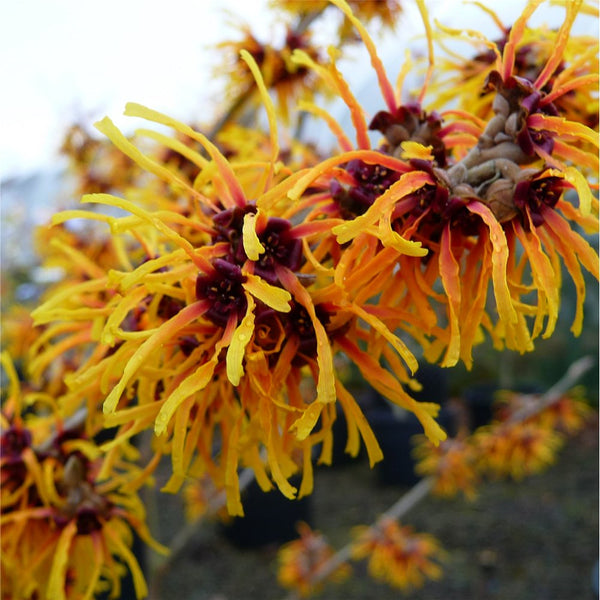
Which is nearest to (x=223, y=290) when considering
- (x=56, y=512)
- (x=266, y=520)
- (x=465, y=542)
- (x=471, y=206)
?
(x=471, y=206)

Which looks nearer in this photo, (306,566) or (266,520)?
(306,566)

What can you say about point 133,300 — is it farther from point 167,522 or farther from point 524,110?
point 167,522

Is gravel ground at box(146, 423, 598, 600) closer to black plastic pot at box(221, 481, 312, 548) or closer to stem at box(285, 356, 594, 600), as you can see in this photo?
black plastic pot at box(221, 481, 312, 548)

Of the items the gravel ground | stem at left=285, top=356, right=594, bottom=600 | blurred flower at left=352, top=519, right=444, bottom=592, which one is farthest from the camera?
the gravel ground

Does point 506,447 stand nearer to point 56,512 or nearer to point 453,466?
point 453,466

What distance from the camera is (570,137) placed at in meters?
0.56

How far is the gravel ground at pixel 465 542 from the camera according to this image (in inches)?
108

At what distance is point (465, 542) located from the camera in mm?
3104

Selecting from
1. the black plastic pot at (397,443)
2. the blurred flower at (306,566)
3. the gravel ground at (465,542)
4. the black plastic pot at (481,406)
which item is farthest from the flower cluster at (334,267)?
the black plastic pot at (481,406)

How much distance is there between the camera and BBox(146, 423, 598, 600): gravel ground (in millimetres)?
2742

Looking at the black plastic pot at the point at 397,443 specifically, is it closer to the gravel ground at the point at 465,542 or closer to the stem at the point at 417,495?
the gravel ground at the point at 465,542

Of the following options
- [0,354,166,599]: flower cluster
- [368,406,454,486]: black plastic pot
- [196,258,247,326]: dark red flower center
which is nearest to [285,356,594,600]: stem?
[368,406,454,486]: black plastic pot

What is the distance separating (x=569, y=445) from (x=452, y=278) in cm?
431

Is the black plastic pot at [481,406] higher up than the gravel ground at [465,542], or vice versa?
the black plastic pot at [481,406]
